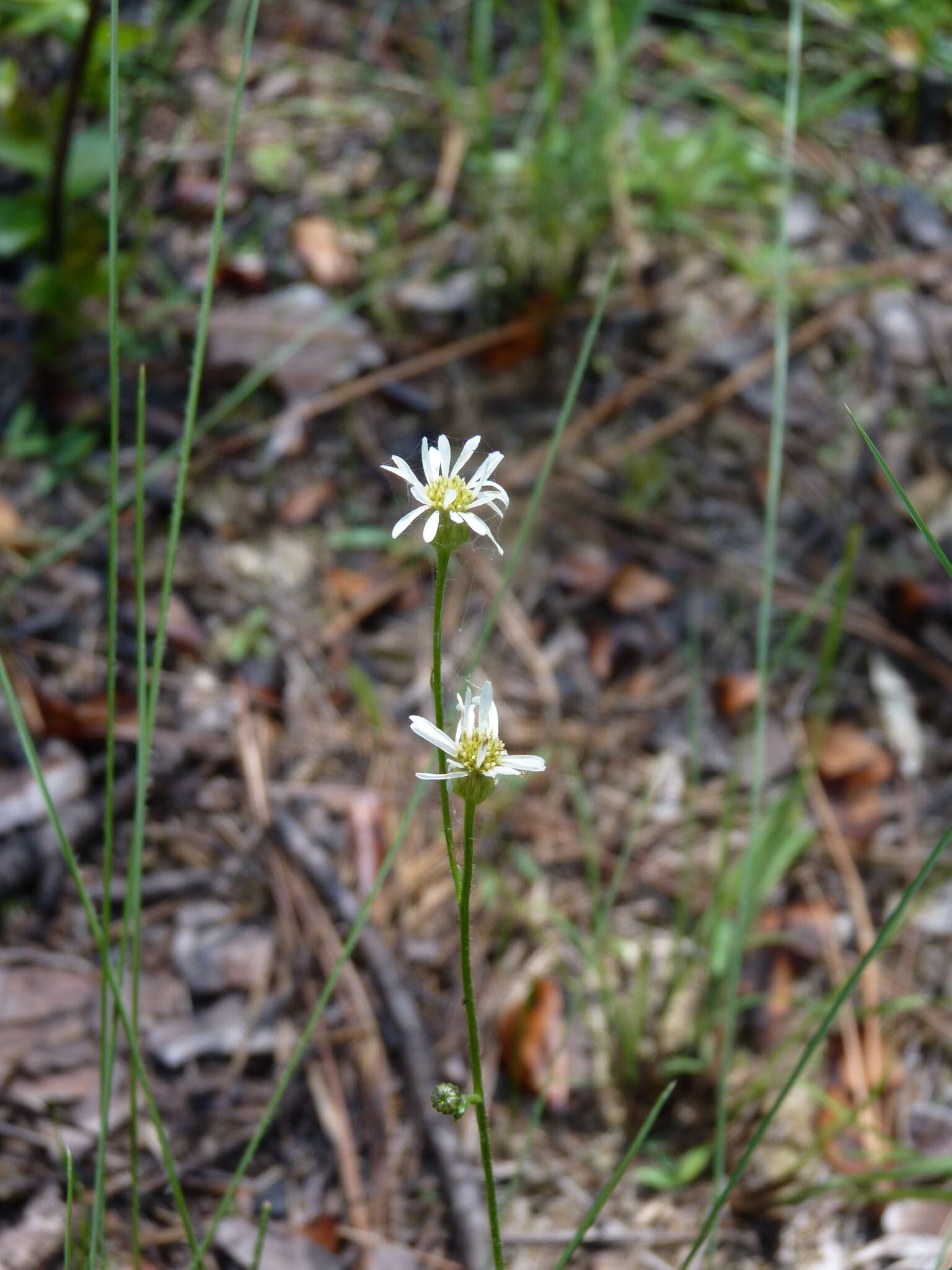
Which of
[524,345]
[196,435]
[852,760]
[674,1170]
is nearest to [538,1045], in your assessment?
[674,1170]

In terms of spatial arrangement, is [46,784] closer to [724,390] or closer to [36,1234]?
[36,1234]

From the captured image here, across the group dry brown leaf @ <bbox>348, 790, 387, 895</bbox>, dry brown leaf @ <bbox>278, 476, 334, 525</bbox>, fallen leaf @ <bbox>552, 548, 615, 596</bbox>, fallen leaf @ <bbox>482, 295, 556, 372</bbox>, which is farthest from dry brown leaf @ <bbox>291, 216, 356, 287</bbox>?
dry brown leaf @ <bbox>348, 790, 387, 895</bbox>

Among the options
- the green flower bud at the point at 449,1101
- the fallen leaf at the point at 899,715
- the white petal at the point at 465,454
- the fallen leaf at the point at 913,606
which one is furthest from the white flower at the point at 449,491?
the fallen leaf at the point at 913,606

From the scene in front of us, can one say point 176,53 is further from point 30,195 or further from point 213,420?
point 213,420

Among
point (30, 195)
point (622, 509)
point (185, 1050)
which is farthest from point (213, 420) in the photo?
point (185, 1050)

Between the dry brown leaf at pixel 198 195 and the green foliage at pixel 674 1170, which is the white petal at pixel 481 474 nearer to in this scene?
the green foliage at pixel 674 1170

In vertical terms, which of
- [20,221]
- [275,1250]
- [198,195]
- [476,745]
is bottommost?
[275,1250]
